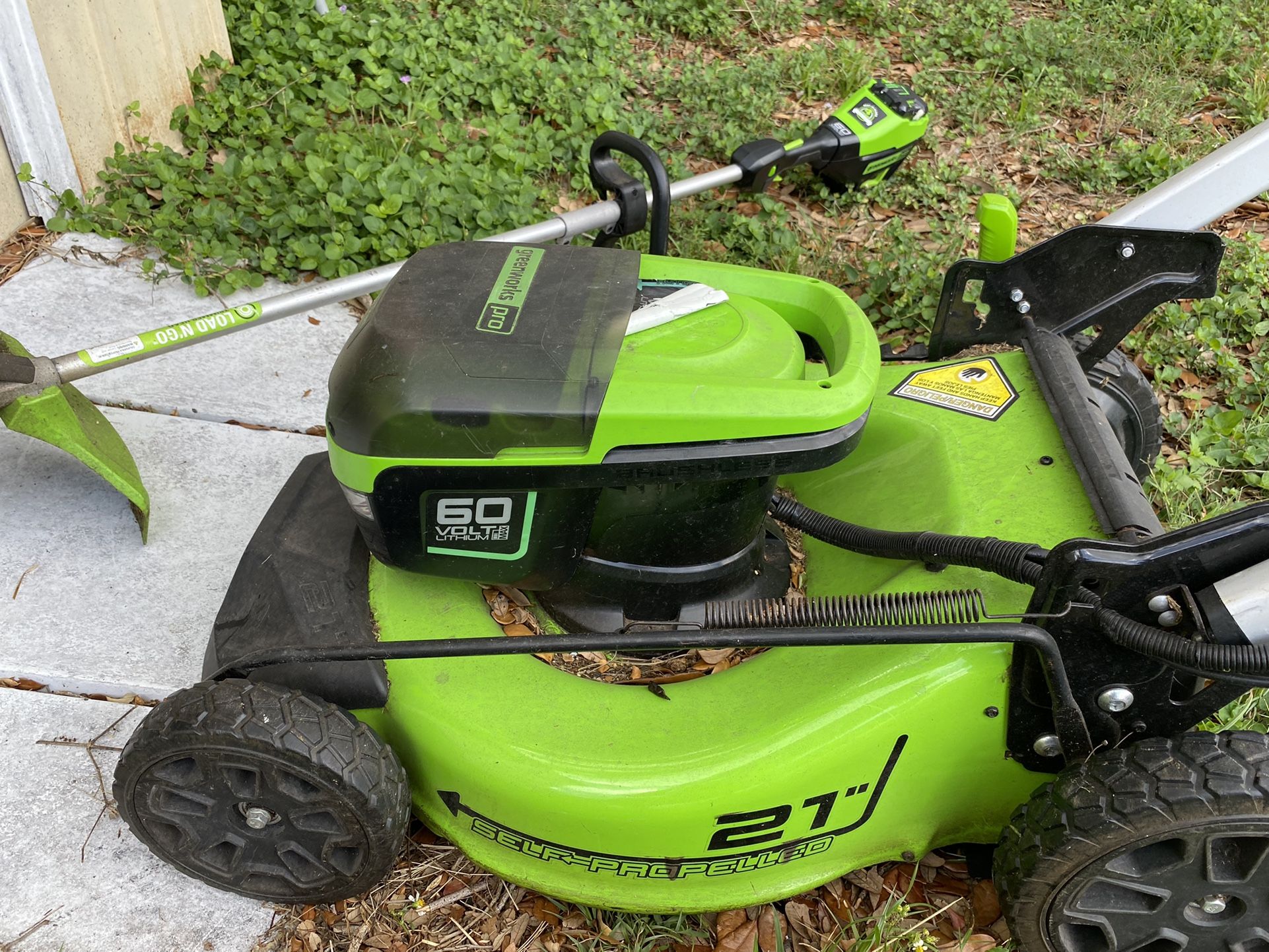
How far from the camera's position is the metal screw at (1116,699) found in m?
1.29

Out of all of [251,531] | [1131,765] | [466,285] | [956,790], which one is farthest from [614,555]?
[251,531]

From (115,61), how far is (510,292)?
203 cm

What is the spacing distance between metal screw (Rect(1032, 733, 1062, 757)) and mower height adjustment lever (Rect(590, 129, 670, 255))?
3.39ft

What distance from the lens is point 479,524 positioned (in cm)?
136

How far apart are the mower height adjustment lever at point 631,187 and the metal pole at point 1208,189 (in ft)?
2.56

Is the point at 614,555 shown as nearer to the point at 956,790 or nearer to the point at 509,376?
the point at 509,376

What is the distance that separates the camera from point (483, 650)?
124cm

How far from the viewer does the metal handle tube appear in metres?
1.79

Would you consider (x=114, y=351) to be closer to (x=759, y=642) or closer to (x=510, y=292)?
(x=510, y=292)

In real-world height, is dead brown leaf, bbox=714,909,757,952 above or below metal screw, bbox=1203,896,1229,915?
below

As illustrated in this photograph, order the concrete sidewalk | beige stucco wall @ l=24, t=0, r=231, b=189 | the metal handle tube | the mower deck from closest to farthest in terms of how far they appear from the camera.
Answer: the mower deck, the concrete sidewalk, the metal handle tube, beige stucco wall @ l=24, t=0, r=231, b=189

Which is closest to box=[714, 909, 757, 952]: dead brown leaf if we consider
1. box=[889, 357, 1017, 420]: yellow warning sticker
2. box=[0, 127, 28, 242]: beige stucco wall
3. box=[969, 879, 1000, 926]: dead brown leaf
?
box=[969, 879, 1000, 926]: dead brown leaf

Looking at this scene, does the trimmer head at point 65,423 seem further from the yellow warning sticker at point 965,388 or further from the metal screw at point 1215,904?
the metal screw at point 1215,904

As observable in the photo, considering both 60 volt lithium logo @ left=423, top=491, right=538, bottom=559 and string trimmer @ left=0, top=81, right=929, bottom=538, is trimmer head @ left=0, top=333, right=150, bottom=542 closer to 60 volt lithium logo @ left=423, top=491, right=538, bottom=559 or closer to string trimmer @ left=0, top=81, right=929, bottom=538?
string trimmer @ left=0, top=81, right=929, bottom=538
